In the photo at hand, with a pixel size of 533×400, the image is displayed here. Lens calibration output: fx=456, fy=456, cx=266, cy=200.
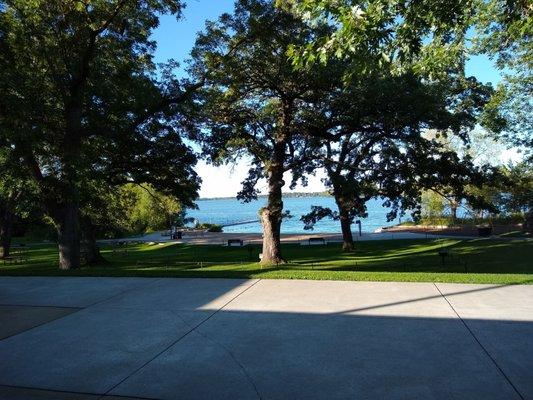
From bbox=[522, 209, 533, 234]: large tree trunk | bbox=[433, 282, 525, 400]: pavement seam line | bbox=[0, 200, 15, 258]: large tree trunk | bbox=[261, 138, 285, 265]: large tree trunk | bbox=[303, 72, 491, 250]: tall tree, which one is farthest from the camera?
bbox=[0, 200, 15, 258]: large tree trunk

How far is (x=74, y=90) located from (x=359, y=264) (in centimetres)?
1347

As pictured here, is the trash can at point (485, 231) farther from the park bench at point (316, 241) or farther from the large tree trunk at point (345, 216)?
the park bench at point (316, 241)

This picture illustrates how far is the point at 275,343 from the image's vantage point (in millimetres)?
5219

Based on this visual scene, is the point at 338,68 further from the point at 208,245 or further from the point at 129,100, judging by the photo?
the point at 208,245

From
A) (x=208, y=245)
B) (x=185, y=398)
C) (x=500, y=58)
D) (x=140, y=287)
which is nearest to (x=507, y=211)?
(x=500, y=58)

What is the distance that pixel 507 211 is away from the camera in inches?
1421

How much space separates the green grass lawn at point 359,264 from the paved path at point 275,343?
109 cm

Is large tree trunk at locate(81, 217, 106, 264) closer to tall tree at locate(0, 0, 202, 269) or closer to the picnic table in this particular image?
the picnic table

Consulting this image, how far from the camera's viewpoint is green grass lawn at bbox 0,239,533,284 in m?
9.24

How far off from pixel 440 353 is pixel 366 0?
359 centimetres

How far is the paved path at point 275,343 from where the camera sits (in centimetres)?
413

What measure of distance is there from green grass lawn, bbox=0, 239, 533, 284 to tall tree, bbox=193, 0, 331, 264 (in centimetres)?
408

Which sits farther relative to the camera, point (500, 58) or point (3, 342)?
point (500, 58)

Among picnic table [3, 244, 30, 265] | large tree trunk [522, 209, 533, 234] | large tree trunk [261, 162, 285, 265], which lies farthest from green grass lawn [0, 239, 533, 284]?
large tree trunk [522, 209, 533, 234]
